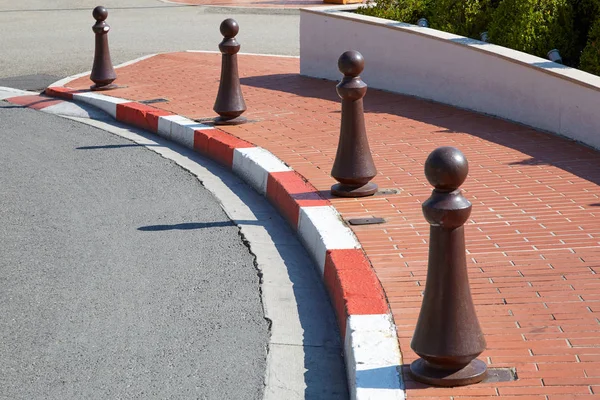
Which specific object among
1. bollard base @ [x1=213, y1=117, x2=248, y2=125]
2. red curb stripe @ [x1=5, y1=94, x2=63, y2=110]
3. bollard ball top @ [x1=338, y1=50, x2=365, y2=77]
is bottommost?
red curb stripe @ [x1=5, y1=94, x2=63, y2=110]

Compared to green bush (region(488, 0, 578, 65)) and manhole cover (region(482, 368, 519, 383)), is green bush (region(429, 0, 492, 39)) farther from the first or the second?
manhole cover (region(482, 368, 519, 383))

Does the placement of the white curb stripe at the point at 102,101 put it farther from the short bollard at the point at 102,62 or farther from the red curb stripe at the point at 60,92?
the short bollard at the point at 102,62

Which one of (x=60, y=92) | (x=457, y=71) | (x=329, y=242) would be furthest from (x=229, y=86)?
(x=329, y=242)

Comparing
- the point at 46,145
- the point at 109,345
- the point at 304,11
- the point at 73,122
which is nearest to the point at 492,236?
the point at 109,345

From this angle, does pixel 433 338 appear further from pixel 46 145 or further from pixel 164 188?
pixel 46 145

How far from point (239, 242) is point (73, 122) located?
4.44 meters

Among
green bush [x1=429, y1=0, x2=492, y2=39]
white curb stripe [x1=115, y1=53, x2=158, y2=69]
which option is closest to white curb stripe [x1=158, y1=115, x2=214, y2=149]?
green bush [x1=429, y1=0, x2=492, y2=39]

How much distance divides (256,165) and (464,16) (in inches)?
177

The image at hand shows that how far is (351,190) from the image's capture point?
267 inches

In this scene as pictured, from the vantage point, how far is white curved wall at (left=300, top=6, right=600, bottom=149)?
8211mm

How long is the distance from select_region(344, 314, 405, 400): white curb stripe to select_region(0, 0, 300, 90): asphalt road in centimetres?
853

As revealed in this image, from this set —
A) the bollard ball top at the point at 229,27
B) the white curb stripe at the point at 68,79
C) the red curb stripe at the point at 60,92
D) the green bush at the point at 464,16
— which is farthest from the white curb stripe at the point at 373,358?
the white curb stripe at the point at 68,79

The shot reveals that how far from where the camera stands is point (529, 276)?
17.1 feet

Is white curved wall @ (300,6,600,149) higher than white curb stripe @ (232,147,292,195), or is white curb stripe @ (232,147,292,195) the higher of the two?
white curved wall @ (300,6,600,149)
